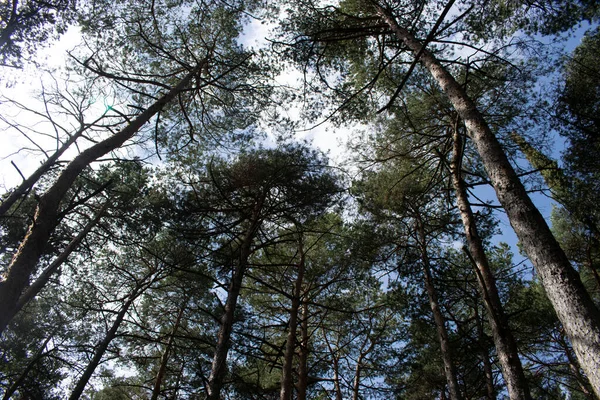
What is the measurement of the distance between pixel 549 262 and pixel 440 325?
602 cm

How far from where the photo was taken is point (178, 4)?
305 inches

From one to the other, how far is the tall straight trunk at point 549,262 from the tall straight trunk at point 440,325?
5568 mm

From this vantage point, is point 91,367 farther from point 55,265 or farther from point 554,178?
point 554,178

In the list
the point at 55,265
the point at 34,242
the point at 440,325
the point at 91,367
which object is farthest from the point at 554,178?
the point at 55,265

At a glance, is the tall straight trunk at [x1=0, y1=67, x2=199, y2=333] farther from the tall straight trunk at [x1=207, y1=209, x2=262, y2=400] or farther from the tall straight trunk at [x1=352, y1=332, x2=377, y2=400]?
the tall straight trunk at [x1=352, y1=332, x2=377, y2=400]

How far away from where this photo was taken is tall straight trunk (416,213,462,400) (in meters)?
7.03

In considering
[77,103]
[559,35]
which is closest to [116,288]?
[77,103]

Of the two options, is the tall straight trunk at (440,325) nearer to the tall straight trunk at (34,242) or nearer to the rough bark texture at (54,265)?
the tall straight trunk at (34,242)

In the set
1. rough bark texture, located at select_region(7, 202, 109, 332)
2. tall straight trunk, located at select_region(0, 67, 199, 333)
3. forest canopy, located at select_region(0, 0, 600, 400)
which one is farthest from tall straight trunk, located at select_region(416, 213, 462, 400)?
rough bark texture, located at select_region(7, 202, 109, 332)

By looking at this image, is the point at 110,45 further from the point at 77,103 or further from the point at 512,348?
the point at 512,348

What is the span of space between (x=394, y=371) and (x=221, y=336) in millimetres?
9102

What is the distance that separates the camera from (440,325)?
7.89 metres

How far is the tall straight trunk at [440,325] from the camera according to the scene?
7.03 meters

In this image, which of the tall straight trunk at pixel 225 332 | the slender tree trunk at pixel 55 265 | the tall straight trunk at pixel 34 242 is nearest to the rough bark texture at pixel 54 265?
the slender tree trunk at pixel 55 265
